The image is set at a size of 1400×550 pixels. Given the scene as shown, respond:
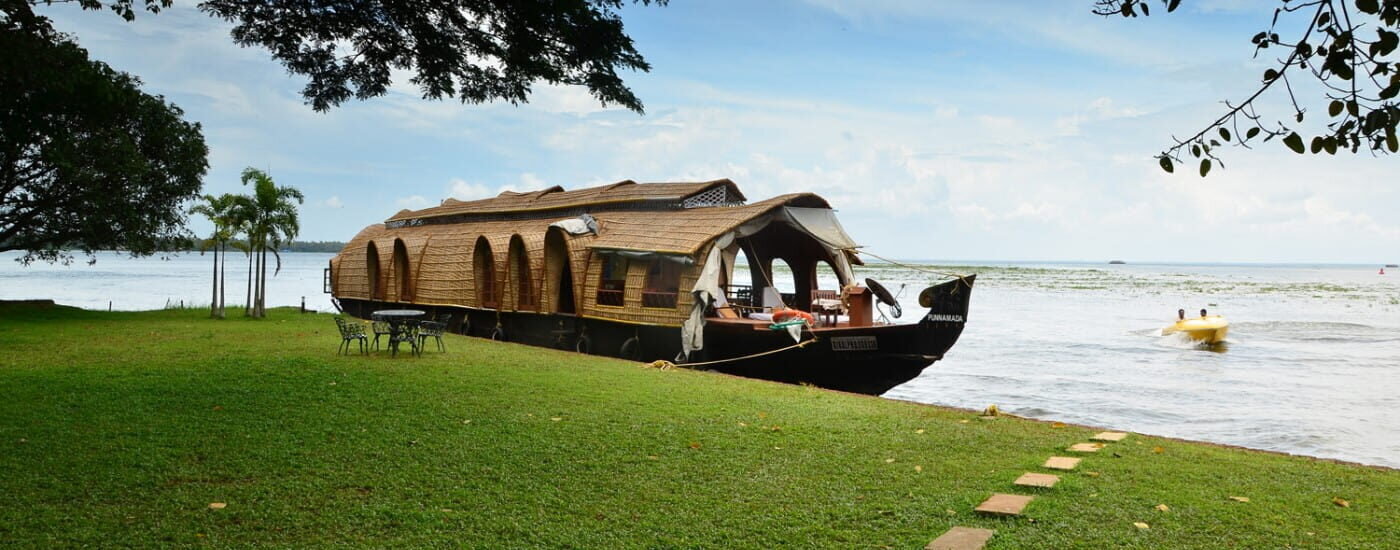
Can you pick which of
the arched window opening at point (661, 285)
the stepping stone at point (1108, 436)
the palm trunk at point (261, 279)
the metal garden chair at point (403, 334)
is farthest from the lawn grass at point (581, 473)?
the palm trunk at point (261, 279)

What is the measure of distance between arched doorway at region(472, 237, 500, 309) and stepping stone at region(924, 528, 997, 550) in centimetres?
1416

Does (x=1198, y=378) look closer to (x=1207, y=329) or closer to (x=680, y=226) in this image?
(x=1207, y=329)

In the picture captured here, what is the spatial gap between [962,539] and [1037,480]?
1.43m

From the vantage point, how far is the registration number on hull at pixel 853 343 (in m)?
12.8

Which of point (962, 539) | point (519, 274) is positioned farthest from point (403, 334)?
point (962, 539)

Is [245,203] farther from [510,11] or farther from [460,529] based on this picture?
[460,529]

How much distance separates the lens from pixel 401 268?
2111cm

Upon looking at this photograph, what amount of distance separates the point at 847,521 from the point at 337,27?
6440 millimetres

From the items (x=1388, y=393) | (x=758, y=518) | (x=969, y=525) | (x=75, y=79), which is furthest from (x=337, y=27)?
(x=1388, y=393)

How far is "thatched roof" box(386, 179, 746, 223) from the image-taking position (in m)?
16.2

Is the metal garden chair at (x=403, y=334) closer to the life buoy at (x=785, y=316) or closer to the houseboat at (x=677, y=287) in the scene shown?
the houseboat at (x=677, y=287)

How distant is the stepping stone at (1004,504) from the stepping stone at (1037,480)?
271 mm

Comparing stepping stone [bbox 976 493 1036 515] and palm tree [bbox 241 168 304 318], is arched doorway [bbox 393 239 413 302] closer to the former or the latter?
palm tree [bbox 241 168 304 318]

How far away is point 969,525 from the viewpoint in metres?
4.83
